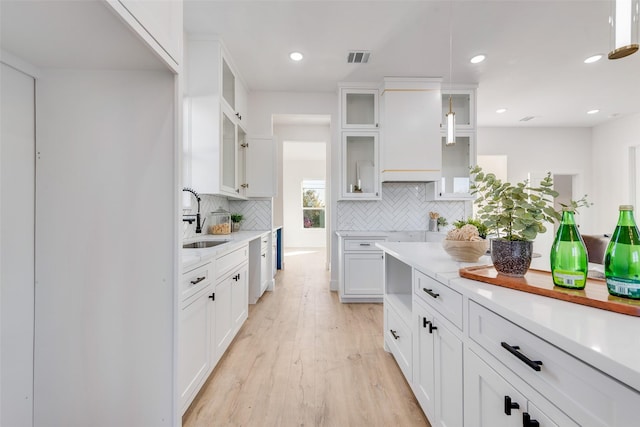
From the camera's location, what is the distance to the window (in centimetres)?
863

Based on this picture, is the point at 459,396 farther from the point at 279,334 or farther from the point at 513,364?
the point at 279,334

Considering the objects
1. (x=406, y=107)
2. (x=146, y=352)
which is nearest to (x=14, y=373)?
(x=146, y=352)

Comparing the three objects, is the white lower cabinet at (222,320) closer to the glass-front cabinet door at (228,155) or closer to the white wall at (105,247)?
the white wall at (105,247)

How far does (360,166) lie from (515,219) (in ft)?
9.39

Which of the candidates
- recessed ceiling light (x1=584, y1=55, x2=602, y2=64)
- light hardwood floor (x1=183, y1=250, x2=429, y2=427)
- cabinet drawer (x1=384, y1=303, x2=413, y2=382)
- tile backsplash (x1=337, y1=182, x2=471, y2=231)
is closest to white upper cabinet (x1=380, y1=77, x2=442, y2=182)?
tile backsplash (x1=337, y1=182, x2=471, y2=231)

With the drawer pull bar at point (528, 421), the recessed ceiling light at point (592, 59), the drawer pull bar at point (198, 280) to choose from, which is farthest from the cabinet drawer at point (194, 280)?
the recessed ceiling light at point (592, 59)

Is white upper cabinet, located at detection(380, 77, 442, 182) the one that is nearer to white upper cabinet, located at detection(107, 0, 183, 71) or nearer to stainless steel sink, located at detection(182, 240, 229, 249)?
stainless steel sink, located at detection(182, 240, 229, 249)

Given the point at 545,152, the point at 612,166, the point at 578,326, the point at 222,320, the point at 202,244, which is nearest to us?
the point at 578,326

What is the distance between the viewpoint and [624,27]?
2.77ft

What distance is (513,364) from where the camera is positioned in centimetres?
78

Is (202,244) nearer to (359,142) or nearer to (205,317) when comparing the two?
(205,317)

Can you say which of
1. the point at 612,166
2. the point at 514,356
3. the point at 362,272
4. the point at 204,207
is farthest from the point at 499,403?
the point at 612,166

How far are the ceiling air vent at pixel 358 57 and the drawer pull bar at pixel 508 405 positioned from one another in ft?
10.1

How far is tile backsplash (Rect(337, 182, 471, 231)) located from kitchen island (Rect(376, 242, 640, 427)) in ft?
7.89
